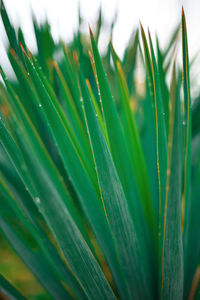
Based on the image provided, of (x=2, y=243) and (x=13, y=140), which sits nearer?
(x=13, y=140)

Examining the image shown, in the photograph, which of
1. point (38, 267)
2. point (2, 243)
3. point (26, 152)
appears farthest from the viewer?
point (2, 243)

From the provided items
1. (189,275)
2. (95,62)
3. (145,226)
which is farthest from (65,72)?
(189,275)

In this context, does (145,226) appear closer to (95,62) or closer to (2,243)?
(95,62)

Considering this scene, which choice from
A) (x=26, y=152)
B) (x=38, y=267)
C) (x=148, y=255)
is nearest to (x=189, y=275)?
(x=148, y=255)

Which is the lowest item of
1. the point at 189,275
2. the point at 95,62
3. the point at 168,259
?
the point at 189,275

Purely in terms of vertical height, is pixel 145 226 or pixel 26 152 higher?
pixel 26 152

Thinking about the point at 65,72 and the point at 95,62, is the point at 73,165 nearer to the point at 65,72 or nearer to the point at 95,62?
the point at 95,62

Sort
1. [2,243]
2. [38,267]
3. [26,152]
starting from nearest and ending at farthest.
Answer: [26,152], [38,267], [2,243]

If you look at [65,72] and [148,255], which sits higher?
[65,72]

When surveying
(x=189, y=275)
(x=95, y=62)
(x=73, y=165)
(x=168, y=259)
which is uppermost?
(x=95, y=62)
